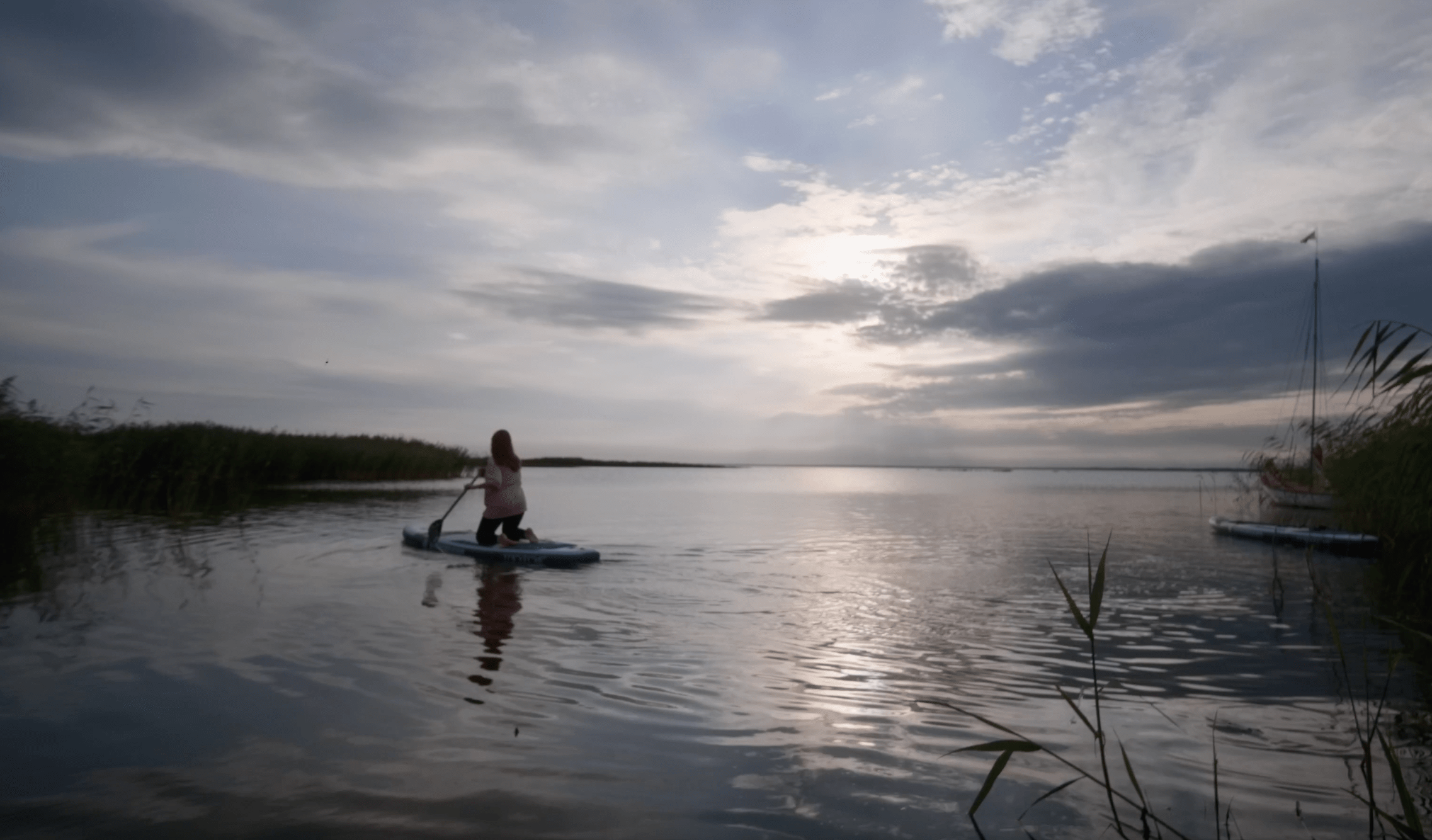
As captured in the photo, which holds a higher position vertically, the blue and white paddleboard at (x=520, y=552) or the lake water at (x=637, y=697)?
the blue and white paddleboard at (x=520, y=552)

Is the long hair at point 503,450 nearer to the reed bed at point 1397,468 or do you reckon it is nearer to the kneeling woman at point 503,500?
the kneeling woman at point 503,500

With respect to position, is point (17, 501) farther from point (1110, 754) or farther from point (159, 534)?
point (1110, 754)

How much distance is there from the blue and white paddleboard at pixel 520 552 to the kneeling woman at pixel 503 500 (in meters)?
0.22

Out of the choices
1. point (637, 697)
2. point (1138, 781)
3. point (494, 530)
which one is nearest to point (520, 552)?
point (494, 530)

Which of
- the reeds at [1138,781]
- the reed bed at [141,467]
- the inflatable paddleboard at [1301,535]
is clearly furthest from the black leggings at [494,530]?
the inflatable paddleboard at [1301,535]

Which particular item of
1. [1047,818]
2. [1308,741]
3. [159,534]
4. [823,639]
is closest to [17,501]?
[159,534]

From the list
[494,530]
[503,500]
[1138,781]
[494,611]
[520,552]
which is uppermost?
[503,500]

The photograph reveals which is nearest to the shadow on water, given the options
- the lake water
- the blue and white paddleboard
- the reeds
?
the lake water

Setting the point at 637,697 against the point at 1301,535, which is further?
the point at 1301,535

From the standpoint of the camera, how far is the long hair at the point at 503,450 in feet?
44.4

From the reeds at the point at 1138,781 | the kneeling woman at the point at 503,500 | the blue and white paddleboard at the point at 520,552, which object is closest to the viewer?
the reeds at the point at 1138,781

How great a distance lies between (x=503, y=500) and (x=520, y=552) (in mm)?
1125

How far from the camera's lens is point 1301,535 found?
677 inches

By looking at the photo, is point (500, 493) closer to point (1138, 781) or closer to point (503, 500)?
point (503, 500)
